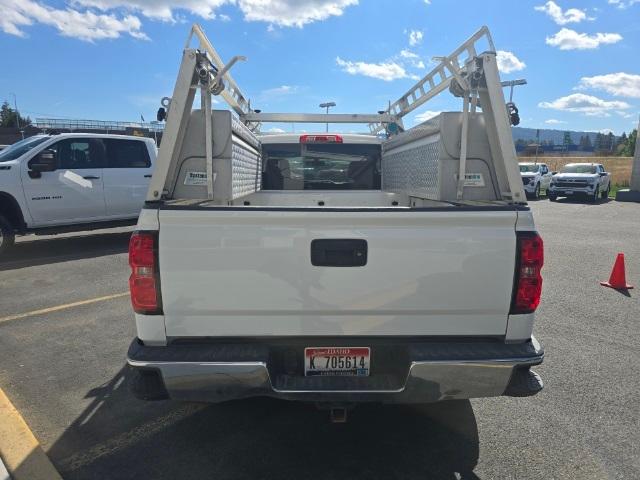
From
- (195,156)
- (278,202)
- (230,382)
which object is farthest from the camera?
(278,202)

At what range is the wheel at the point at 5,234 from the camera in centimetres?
802

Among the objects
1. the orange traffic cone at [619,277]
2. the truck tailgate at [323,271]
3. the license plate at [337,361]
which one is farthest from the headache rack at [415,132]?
the orange traffic cone at [619,277]

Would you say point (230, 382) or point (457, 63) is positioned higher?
point (457, 63)

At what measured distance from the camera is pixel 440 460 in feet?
9.02

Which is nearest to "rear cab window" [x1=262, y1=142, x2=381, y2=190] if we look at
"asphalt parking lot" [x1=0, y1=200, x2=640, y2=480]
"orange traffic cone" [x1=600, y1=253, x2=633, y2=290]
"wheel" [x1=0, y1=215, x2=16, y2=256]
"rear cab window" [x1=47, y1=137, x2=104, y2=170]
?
"asphalt parking lot" [x1=0, y1=200, x2=640, y2=480]

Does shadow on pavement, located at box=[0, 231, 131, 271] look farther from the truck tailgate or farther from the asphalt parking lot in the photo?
the truck tailgate

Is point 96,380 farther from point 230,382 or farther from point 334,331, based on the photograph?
point 334,331

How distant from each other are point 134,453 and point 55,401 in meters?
1.02

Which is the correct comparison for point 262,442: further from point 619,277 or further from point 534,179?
point 534,179

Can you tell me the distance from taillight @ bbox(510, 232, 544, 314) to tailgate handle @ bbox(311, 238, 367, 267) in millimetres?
840

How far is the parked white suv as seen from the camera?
813cm

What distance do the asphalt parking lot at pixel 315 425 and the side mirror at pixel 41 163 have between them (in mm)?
4123

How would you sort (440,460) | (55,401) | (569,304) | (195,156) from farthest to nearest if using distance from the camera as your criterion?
(569,304) → (55,401) → (195,156) → (440,460)

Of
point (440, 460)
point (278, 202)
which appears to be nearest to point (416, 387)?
point (440, 460)
